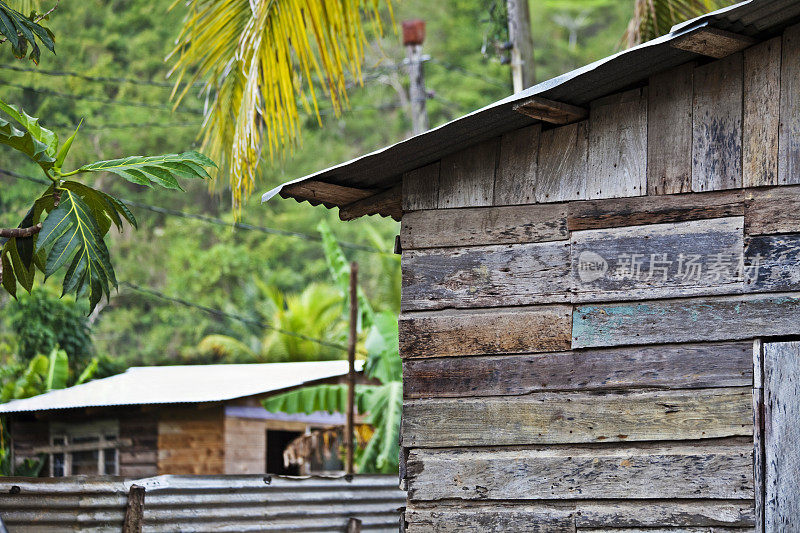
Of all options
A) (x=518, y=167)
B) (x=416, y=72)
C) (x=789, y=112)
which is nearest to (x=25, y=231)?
(x=518, y=167)

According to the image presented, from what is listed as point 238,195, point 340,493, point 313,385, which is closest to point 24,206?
point 313,385

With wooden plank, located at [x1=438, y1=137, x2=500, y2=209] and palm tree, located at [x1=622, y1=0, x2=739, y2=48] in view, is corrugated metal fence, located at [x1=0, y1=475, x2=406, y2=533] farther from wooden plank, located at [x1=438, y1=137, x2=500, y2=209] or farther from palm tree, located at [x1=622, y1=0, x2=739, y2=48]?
palm tree, located at [x1=622, y1=0, x2=739, y2=48]

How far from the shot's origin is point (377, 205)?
5734 mm

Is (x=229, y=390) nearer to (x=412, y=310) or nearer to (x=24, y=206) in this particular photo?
(x=412, y=310)

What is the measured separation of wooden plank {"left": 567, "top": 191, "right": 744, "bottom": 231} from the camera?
15.2ft

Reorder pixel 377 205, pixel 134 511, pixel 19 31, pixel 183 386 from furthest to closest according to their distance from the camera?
pixel 183 386 → pixel 134 511 → pixel 377 205 → pixel 19 31

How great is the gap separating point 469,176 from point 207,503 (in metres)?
4.41

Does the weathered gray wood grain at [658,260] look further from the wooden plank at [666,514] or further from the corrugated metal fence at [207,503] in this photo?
the corrugated metal fence at [207,503]

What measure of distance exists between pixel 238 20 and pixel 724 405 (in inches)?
175

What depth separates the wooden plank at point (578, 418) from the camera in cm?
455

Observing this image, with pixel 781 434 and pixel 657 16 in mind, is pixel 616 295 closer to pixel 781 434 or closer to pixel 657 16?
pixel 781 434

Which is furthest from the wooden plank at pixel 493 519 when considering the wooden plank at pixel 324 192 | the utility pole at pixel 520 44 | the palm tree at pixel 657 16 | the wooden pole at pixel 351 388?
the utility pole at pixel 520 44

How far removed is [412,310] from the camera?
5.12m

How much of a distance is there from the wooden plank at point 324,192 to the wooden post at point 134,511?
130 inches
